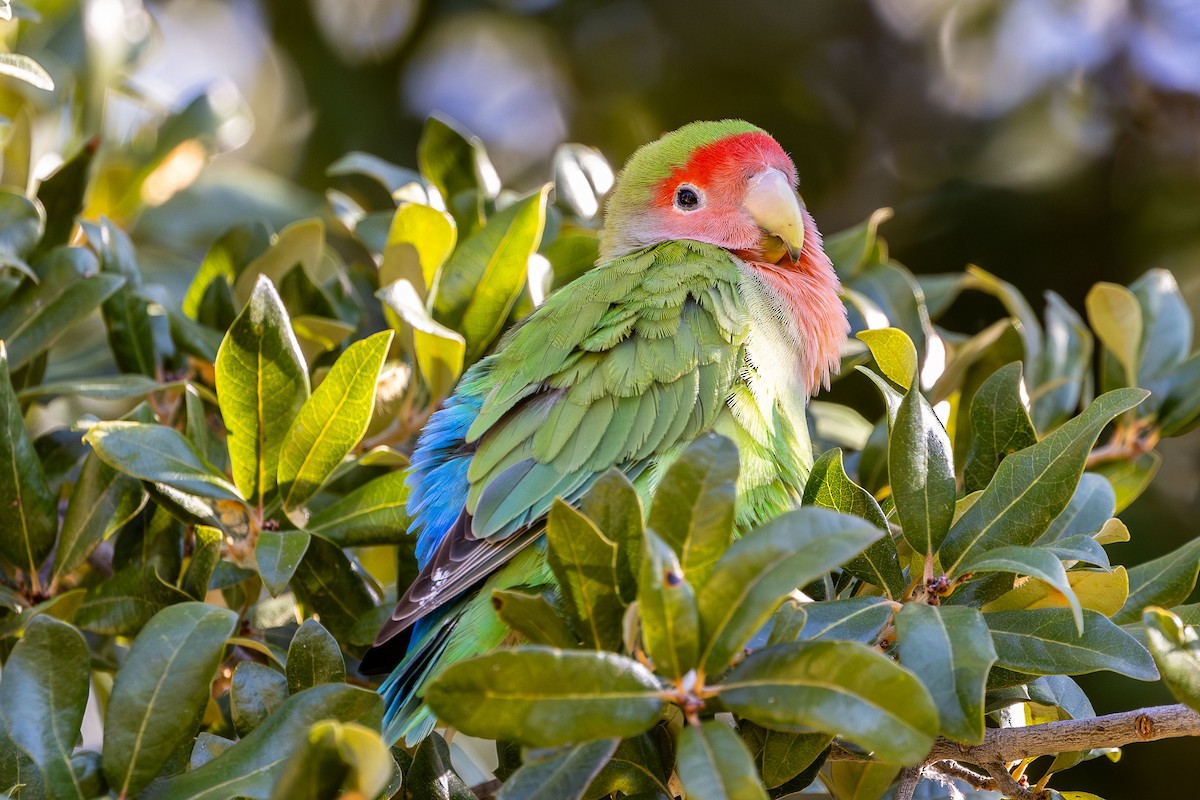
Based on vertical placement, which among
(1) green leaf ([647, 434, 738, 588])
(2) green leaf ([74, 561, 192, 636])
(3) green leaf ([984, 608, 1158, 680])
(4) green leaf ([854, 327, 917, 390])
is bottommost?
(2) green leaf ([74, 561, 192, 636])

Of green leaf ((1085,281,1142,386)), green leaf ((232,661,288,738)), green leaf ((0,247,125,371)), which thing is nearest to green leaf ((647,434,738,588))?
green leaf ((232,661,288,738))

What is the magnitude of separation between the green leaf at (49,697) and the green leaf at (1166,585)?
1.62 meters

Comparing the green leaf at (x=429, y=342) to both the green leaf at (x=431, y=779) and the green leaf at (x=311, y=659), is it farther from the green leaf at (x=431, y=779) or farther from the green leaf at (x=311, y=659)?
the green leaf at (x=431, y=779)

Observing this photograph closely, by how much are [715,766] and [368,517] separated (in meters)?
1.02

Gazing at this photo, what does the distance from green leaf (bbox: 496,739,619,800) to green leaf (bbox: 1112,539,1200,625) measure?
3.30 ft

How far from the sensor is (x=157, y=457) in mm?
1775

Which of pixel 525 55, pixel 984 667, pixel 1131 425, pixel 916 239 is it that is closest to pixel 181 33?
pixel 525 55

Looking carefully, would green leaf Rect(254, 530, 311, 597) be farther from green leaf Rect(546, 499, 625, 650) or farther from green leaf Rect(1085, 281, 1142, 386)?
green leaf Rect(1085, 281, 1142, 386)

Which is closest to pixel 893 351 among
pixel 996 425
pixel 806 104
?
pixel 996 425

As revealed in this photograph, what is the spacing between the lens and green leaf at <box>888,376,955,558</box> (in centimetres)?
157

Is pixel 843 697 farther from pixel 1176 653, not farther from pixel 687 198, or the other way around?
pixel 687 198

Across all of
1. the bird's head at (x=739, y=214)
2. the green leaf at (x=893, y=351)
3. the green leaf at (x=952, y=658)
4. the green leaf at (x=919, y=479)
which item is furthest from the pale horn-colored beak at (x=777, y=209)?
the green leaf at (x=952, y=658)

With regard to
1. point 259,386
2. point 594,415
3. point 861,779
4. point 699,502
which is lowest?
point 861,779

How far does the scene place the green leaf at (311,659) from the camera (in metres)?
1.62
